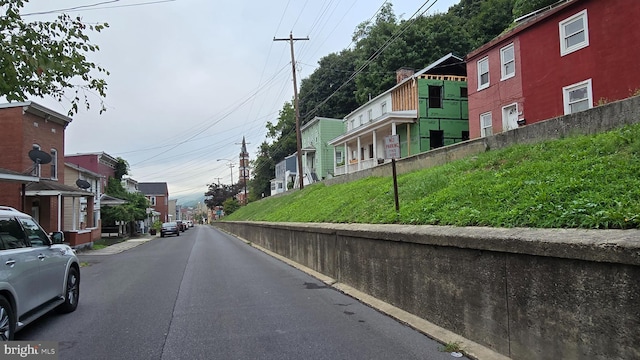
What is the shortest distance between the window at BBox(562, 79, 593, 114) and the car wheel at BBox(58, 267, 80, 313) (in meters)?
17.1

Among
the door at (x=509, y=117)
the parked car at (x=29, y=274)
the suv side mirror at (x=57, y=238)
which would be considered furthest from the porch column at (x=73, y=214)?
the door at (x=509, y=117)

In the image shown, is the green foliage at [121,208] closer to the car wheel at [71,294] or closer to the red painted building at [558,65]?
the red painted building at [558,65]

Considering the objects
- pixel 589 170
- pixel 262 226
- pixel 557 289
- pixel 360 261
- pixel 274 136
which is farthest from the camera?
pixel 274 136

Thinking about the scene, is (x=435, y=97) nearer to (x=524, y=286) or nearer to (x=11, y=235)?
(x=524, y=286)

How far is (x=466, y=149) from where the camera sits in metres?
12.5

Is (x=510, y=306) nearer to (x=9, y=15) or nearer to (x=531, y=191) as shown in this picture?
(x=531, y=191)

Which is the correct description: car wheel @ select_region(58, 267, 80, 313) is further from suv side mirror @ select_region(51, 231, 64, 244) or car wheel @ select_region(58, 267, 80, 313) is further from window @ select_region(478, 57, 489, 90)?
window @ select_region(478, 57, 489, 90)

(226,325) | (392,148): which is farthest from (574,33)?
(226,325)

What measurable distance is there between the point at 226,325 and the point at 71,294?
3.16 m

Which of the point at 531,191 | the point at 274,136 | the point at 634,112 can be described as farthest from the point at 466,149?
the point at 274,136

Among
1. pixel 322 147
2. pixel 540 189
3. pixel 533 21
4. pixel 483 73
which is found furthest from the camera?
pixel 322 147

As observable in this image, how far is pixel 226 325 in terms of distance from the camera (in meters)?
6.74

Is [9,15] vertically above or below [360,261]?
above

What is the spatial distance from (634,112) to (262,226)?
18.2 metres
